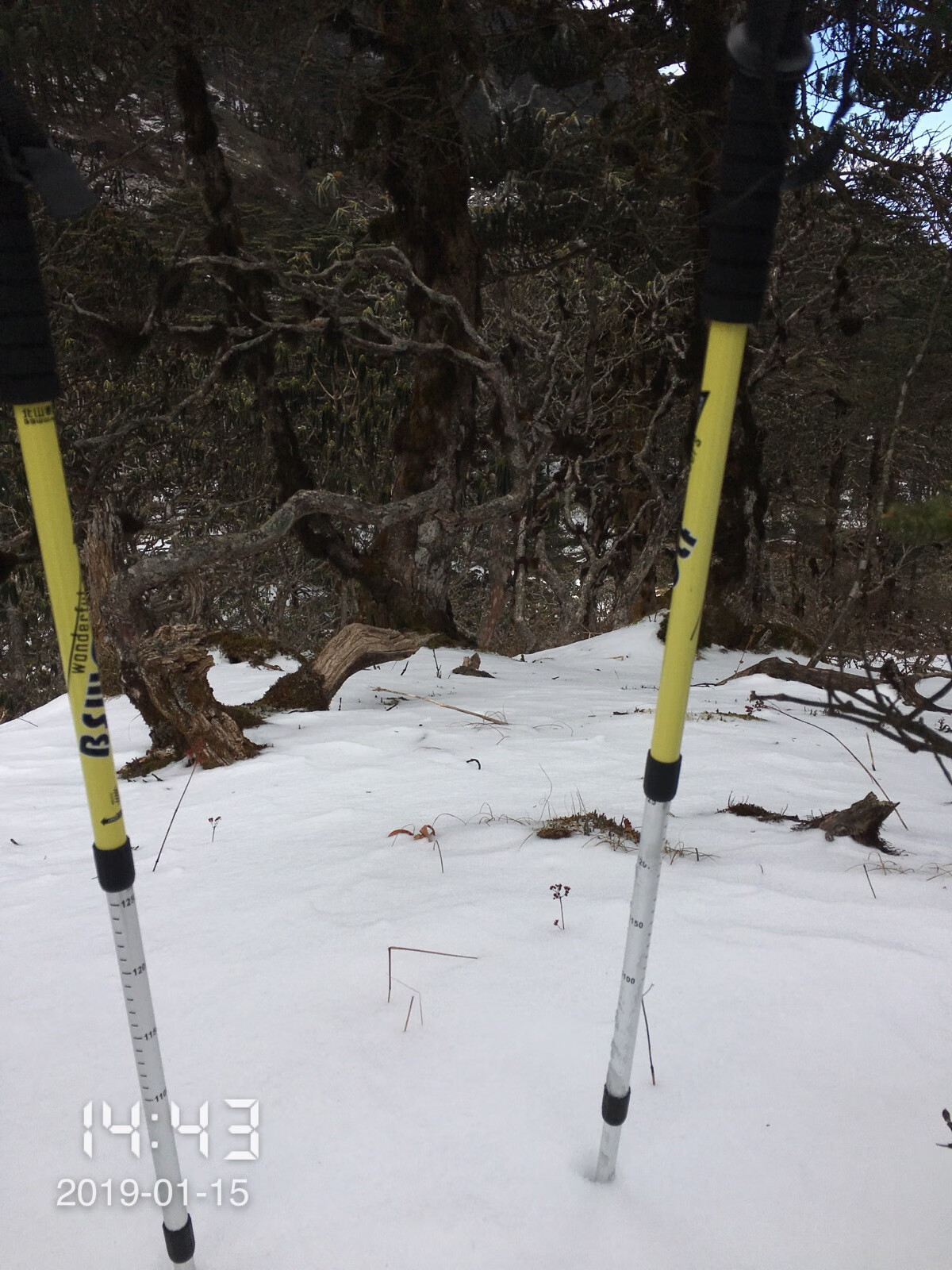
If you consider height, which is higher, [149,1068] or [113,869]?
[113,869]

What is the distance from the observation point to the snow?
47.4 inches

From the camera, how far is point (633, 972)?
1.19 metres

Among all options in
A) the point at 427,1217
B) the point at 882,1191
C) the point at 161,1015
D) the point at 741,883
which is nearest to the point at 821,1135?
the point at 882,1191

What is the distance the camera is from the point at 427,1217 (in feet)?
3.98

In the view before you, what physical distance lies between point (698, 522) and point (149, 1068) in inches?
40.5

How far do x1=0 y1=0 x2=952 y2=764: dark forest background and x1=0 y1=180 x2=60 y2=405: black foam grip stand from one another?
2.54 m

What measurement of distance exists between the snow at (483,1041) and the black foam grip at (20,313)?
45.7 inches

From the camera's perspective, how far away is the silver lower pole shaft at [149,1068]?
1114 mm

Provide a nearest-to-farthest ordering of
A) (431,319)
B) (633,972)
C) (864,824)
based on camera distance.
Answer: (633,972) → (864,824) → (431,319)

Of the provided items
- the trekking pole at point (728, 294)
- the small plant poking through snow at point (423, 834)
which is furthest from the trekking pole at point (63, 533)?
the small plant poking through snow at point (423, 834)

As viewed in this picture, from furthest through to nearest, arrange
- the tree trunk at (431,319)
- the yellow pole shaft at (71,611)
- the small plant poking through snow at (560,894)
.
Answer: the tree trunk at (431,319) < the small plant poking through snow at (560,894) < the yellow pole shaft at (71,611)

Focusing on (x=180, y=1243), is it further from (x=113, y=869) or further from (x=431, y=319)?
(x=431, y=319)
